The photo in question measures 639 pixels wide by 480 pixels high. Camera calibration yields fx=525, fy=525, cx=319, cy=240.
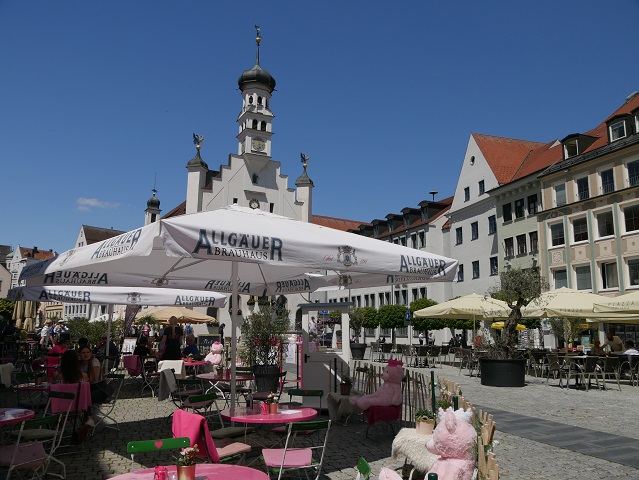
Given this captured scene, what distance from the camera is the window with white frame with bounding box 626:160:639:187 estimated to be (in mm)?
29562

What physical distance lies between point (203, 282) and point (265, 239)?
569 cm

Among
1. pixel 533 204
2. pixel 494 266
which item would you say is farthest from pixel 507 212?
pixel 494 266

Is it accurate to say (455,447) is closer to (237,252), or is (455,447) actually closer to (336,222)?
(237,252)

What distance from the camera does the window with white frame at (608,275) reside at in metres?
30.8

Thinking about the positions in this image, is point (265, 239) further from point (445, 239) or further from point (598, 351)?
point (445, 239)

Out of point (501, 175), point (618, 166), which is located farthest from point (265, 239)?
point (501, 175)

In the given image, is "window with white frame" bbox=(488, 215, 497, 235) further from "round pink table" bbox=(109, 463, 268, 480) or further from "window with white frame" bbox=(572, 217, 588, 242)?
"round pink table" bbox=(109, 463, 268, 480)

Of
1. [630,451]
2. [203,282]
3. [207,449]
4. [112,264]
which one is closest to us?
[207,449]

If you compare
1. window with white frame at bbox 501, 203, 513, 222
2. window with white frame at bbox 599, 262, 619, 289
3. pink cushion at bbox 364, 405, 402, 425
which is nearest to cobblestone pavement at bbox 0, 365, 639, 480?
pink cushion at bbox 364, 405, 402, 425

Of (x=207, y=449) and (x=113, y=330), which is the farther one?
(x=113, y=330)

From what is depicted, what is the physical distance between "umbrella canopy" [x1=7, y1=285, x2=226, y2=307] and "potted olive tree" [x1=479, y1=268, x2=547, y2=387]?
8416mm

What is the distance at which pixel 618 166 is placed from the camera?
3064 cm

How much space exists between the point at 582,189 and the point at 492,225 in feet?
29.6

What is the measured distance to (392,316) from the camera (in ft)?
149
